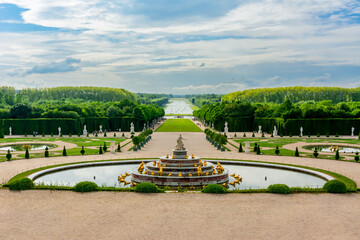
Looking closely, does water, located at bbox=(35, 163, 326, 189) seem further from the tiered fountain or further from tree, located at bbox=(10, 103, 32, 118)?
tree, located at bbox=(10, 103, 32, 118)

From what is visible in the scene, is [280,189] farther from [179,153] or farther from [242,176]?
[179,153]

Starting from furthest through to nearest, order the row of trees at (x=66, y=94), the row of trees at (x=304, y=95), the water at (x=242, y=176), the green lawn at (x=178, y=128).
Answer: the row of trees at (x=66, y=94), the row of trees at (x=304, y=95), the green lawn at (x=178, y=128), the water at (x=242, y=176)

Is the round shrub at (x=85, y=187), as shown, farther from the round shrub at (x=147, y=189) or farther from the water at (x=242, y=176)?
the water at (x=242, y=176)

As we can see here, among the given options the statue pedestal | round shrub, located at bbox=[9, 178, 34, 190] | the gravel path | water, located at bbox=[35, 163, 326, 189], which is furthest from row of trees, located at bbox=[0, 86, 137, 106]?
the gravel path

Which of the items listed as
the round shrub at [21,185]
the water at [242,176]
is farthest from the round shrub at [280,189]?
the round shrub at [21,185]

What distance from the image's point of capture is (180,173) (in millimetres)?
24203

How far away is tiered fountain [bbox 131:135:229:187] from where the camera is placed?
23.7 meters

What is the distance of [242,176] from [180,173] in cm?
518

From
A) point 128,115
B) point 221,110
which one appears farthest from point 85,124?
point 221,110

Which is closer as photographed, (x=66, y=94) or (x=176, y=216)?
(x=176, y=216)

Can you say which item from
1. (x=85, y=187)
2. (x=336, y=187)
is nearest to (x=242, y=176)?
(x=336, y=187)

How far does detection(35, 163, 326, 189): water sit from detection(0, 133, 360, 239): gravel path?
161 inches

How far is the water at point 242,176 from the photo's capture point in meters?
23.9

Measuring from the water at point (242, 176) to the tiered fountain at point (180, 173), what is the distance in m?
1.22
